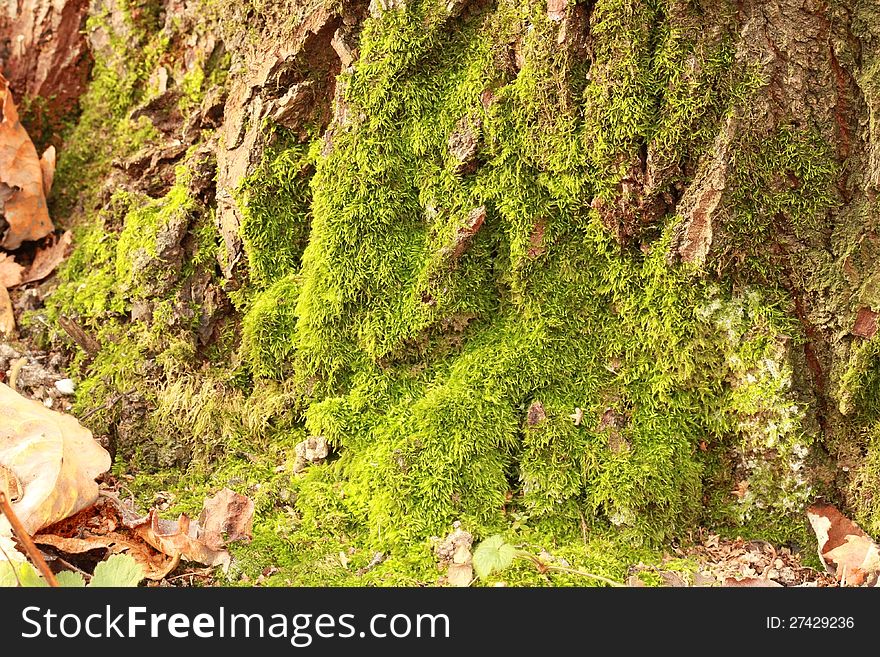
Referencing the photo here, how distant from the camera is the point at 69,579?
2668 mm

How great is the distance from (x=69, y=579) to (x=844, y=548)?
3052 mm

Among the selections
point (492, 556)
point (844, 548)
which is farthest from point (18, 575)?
point (844, 548)

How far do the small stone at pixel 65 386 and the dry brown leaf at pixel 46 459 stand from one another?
0.45 metres

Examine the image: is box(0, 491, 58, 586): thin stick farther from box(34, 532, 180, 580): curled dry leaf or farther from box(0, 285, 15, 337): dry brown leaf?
box(0, 285, 15, 337): dry brown leaf

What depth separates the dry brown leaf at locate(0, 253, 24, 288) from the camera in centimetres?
428

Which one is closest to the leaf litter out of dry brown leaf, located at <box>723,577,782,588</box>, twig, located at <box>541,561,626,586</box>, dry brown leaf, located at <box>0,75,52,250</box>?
twig, located at <box>541,561,626,586</box>

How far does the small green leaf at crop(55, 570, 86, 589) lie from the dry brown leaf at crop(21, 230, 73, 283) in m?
2.21

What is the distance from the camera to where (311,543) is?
3.20 meters

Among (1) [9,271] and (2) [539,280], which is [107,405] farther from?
(2) [539,280]

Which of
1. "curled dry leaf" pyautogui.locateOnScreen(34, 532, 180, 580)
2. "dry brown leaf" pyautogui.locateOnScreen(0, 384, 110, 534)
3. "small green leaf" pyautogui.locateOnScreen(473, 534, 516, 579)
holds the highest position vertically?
"small green leaf" pyautogui.locateOnScreen(473, 534, 516, 579)

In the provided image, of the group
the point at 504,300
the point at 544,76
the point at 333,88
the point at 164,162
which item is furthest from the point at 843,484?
the point at 164,162

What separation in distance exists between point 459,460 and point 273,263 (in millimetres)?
1370
